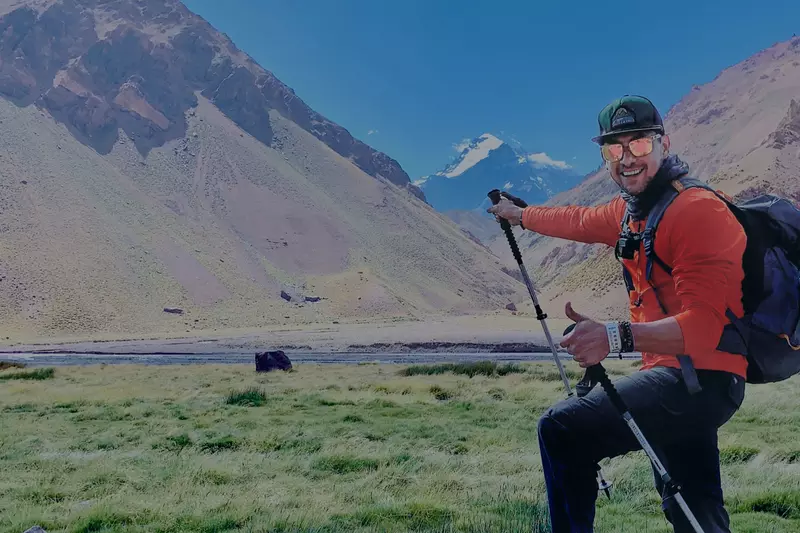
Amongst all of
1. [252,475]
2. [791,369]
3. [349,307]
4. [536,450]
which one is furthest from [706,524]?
[349,307]

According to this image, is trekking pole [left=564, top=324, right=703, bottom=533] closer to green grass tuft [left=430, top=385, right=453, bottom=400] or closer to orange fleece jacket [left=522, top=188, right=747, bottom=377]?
orange fleece jacket [left=522, top=188, right=747, bottom=377]

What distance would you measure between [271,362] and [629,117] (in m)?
31.6

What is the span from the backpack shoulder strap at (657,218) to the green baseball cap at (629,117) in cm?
40

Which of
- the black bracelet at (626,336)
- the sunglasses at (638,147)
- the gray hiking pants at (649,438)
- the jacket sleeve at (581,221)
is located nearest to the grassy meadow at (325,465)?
the gray hiking pants at (649,438)

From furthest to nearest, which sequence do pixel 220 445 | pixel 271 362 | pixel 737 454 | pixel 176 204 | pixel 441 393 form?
pixel 176 204
pixel 271 362
pixel 441 393
pixel 220 445
pixel 737 454

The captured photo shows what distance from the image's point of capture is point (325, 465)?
9.43 m

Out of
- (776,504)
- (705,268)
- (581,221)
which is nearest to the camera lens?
(705,268)

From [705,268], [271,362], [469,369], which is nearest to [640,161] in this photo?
[705,268]

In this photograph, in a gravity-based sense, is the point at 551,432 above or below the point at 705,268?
below

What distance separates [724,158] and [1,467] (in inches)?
8409

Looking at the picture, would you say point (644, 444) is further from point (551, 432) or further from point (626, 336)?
point (626, 336)

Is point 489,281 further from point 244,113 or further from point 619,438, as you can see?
point 619,438

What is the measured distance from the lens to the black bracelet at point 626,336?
2883 mm

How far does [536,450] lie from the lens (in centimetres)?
1062
